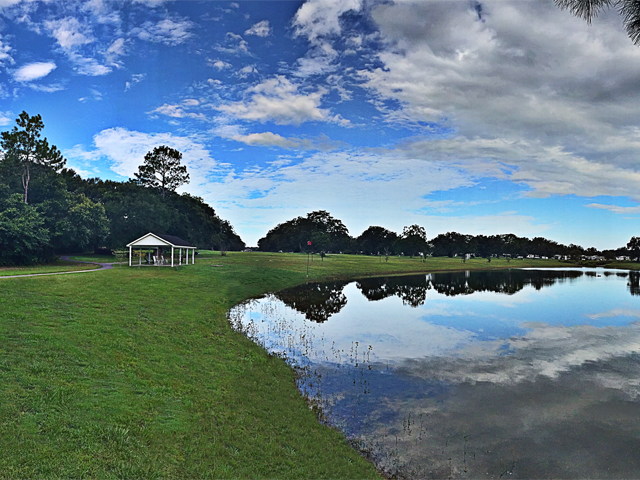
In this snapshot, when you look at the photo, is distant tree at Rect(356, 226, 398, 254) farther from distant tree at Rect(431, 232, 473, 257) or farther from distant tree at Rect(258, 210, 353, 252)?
distant tree at Rect(431, 232, 473, 257)

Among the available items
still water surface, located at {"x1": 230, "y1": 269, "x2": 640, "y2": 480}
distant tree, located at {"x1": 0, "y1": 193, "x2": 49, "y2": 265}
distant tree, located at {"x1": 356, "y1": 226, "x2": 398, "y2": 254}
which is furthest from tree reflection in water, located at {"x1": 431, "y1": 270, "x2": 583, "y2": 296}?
distant tree, located at {"x1": 356, "y1": 226, "x2": 398, "y2": 254}

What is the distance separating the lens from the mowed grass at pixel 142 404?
23.1 ft

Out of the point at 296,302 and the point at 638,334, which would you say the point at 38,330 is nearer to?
the point at 296,302

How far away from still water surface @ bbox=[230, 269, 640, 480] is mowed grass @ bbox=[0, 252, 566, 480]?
1732 mm

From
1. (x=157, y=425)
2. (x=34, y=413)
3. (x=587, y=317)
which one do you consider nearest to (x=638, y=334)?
(x=587, y=317)

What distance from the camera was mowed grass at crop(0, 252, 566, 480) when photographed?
703 centimetres

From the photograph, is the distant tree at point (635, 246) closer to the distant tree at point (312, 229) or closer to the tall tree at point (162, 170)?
the distant tree at point (312, 229)

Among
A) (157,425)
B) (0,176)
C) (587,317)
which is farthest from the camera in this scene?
(0,176)

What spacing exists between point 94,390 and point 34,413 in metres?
1.84

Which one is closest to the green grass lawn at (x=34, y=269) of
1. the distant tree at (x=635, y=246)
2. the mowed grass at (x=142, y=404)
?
the mowed grass at (x=142, y=404)

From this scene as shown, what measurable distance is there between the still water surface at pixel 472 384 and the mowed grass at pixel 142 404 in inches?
68.2

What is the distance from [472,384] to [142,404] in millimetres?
11912

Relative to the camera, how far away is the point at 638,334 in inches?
941

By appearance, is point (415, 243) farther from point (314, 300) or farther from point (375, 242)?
point (314, 300)
